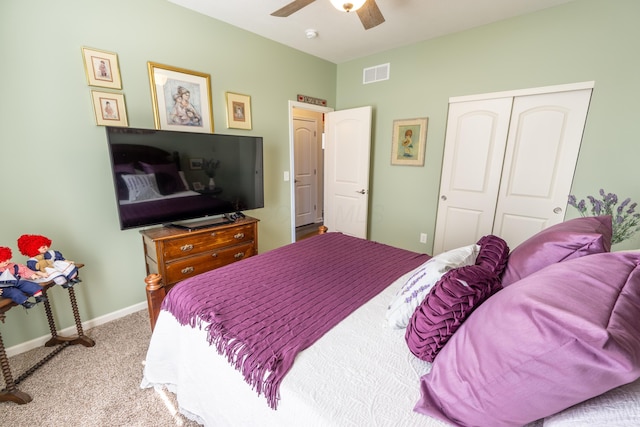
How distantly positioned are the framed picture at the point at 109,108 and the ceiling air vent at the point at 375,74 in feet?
8.86

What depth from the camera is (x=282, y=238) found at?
353 cm

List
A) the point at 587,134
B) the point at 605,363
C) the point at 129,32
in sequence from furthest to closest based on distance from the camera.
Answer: the point at 587,134, the point at 129,32, the point at 605,363

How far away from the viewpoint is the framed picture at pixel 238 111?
2.72 metres

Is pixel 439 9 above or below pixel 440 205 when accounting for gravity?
above

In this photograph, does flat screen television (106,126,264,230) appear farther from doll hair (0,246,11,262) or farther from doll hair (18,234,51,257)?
doll hair (0,246,11,262)

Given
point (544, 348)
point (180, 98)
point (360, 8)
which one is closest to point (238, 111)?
point (180, 98)

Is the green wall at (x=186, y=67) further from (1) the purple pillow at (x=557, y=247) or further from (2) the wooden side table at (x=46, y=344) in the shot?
(1) the purple pillow at (x=557, y=247)

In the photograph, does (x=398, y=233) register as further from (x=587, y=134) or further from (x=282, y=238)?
(x=587, y=134)

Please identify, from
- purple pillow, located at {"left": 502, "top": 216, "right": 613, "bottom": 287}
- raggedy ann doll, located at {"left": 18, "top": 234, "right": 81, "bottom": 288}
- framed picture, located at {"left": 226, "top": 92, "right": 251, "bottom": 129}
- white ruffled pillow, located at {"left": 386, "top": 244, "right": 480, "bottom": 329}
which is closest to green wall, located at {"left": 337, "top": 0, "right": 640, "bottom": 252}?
framed picture, located at {"left": 226, "top": 92, "right": 251, "bottom": 129}

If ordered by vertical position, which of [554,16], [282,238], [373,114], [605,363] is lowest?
[282,238]

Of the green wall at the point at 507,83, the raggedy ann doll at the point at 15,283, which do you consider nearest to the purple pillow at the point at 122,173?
the raggedy ann doll at the point at 15,283

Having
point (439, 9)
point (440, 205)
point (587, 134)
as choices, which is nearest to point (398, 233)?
point (440, 205)

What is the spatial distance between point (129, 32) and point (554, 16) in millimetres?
3534

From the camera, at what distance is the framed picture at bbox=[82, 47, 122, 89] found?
1910 millimetres
